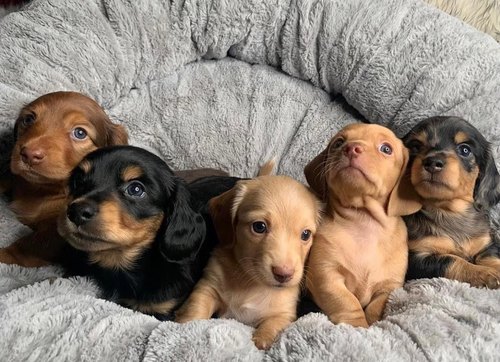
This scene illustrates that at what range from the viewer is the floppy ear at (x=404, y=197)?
2.47 meters

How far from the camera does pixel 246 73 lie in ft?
11.5

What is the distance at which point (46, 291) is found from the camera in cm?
222

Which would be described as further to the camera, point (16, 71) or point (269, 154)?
point (269, 154)

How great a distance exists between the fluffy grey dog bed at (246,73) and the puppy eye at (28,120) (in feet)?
0.96

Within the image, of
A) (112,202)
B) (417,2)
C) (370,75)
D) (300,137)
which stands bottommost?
(300,137)

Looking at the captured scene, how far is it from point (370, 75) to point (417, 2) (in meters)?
0.52

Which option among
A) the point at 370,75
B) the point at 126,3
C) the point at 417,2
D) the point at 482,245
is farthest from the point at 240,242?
the point at 417,2

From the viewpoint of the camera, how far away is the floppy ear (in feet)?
8.10

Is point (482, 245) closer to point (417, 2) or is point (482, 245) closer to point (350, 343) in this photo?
point (350, 343)

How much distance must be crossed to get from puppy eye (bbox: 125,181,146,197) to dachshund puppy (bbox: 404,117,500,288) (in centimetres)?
110

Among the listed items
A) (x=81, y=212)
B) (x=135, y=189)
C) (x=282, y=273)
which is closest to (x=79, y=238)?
(x=81, y=212)

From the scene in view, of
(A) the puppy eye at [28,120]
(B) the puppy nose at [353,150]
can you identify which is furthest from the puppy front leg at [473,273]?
(A) the puppy eye at [28,120]

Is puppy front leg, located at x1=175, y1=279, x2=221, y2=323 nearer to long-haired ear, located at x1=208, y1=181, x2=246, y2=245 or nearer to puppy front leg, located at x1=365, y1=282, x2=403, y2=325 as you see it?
long-haired ear, located at x1=208, y1=181, x2=246, y2=245

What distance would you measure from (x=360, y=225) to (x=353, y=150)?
374mm
